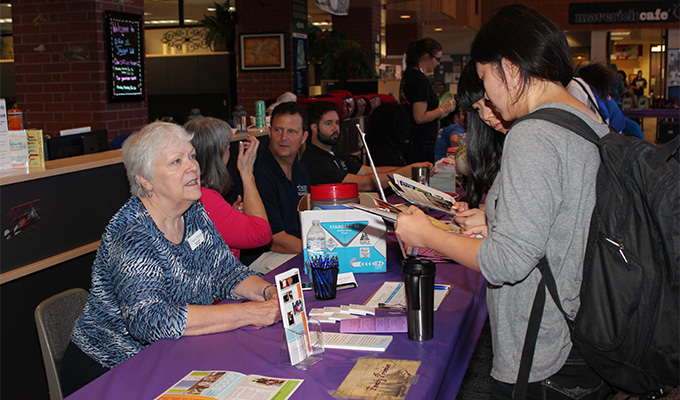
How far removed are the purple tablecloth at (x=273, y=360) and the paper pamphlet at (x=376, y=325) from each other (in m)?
0.03

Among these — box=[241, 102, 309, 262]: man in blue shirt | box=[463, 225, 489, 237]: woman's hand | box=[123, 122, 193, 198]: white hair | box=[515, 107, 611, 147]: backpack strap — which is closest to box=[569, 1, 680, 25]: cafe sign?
box=[241, 102, 309, 262]: man in blue shirt

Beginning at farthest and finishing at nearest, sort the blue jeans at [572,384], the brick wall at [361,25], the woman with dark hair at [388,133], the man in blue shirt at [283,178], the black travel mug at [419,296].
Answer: the brick wall at [361,25] → the woman with dark hair at [388,133] → the man in blue shirt at [283,178] → the black travel mug at [419,296] → the blue jeans at [572,384]

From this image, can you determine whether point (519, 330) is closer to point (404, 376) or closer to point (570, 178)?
point (404, 376)

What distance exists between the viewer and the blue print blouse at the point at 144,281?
5.82ft

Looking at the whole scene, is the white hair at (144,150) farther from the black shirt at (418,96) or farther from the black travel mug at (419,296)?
the black shirt at (418,96)

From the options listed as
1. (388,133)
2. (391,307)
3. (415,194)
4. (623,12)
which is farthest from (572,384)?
(623,12)

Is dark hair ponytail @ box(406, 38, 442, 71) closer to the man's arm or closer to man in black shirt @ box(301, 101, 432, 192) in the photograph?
man in black shirt @ box(301, 101, 432, 192)

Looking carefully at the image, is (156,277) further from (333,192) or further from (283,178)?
(283,178)

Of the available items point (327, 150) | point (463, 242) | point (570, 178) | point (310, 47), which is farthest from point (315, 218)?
point (310, 47)

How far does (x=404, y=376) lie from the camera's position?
145 centimetres

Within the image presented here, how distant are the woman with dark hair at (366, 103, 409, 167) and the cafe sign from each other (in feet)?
50.3

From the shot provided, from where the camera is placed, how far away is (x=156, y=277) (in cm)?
185

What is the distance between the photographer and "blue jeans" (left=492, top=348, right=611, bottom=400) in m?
1.46

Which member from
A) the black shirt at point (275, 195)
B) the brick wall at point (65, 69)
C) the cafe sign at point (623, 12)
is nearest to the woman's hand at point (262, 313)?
the black shirt at point (275, 195)
